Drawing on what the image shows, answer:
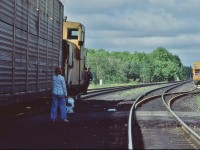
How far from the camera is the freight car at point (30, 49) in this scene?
1110cm

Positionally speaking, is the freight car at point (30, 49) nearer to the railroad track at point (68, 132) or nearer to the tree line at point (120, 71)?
the railroad track at point (68, 132)

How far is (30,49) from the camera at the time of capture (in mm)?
13328

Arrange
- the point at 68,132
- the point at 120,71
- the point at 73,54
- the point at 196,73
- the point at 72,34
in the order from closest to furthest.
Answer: the point at 68,132 < the point at 73,54 < the point at 72,34 < the point at 196,73 < the point at 120,71

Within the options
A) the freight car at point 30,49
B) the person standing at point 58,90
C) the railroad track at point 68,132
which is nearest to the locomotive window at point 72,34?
the freight car at point 30,49

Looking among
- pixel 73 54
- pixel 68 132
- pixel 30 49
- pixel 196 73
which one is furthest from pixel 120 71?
pixel 68 132

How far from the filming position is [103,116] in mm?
14977

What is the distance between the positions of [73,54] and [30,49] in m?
6.80

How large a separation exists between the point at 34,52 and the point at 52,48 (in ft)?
8.26

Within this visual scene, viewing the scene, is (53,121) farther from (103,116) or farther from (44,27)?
(44,27)

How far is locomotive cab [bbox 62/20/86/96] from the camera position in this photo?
62.8ft

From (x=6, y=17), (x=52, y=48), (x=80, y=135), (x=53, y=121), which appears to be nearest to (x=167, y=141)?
(x=80, y=135)

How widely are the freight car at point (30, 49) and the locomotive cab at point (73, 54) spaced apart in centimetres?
5

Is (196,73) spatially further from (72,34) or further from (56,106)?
(56,106)

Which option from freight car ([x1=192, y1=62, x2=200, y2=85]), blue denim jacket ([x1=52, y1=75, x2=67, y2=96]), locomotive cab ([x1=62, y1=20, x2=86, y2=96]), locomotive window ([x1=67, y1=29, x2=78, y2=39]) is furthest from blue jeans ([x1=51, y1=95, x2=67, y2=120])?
freight car ([x1=192, y1=62, x2=200, y2=85])
